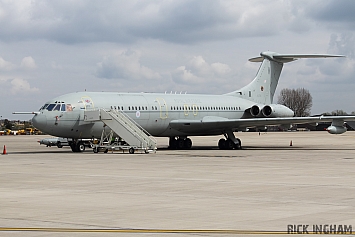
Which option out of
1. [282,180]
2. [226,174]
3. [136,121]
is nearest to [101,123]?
[136,121]

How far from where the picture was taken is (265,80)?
5356 centimetres

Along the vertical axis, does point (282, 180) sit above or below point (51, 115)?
below

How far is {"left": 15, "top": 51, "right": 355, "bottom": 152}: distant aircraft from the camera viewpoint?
3950 centimetres

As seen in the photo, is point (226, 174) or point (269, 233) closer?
point (269, 233)

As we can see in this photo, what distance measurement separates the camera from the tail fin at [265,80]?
2089 inches

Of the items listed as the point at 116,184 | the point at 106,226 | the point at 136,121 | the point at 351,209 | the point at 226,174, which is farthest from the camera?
the point at 136,121

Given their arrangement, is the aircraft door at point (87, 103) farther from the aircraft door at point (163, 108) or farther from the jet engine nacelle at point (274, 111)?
the jet engine nacelle at point (274, 111)

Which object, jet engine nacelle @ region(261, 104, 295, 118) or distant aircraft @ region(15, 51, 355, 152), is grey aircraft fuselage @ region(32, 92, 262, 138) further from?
jet engine nacelle @ region(261, 104, 295, 118)

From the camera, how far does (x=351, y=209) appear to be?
13375 millimetres

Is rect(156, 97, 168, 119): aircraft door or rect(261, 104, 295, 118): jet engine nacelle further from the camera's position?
rect(261, 104, 295, 118): jet engine nacelle

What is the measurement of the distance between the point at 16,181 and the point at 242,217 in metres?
10.2

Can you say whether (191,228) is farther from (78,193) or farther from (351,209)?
(78,193)

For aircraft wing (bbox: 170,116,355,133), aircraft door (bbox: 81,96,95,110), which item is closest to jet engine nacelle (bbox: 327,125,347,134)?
aircraft wing (bbox: 170,116,355,133)

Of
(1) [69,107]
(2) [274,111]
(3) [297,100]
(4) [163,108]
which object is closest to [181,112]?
(4) [163,108]
